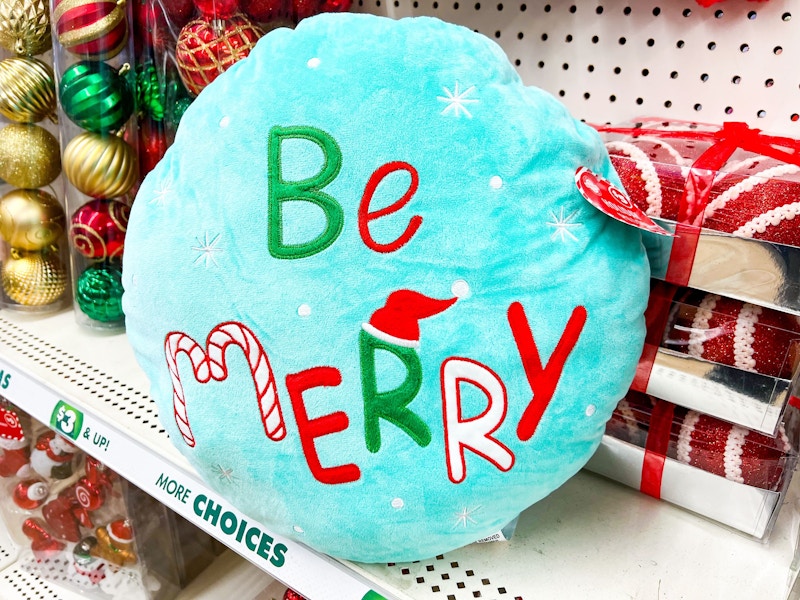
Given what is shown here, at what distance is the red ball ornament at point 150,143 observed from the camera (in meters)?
0.90

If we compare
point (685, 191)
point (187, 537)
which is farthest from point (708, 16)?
point (187, 537)

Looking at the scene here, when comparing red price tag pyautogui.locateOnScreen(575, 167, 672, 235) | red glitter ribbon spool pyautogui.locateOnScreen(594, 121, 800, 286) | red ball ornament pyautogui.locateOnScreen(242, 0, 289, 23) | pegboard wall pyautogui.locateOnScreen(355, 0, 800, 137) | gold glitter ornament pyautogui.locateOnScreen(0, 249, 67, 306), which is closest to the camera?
red price tag pyautogui.locateOnScreen(575, 167, 672, 235)

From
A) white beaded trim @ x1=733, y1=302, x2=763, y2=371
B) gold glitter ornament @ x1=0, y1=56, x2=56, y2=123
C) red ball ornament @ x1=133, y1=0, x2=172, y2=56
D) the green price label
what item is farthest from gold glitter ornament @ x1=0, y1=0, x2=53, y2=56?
white beaded trim @ x1=733, y1=302, x2=763, y2=371

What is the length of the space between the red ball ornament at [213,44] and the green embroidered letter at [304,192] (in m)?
0.30

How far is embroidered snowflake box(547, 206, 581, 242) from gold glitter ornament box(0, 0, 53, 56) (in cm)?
83

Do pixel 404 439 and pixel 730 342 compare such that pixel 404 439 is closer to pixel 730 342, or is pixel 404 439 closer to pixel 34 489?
pixel 730 342

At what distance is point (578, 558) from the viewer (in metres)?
0.57

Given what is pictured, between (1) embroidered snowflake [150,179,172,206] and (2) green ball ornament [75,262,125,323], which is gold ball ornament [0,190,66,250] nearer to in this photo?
(2) green ball ornament [75,262,125,323]

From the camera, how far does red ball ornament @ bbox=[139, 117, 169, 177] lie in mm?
902

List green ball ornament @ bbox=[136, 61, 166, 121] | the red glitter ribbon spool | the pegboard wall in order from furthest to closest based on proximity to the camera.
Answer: green ball ornament @ bbox=[136, 61, 166, 121], the pegboard wall, the red glitter ribbon spool

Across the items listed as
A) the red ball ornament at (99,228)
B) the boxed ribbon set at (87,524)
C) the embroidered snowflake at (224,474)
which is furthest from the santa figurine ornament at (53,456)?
the embroidered snowflake at (224,474)

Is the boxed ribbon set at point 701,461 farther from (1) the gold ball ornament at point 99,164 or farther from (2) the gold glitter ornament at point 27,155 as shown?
(2) the gold glitter ornament at point 27,155

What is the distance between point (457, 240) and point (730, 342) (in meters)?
0.27

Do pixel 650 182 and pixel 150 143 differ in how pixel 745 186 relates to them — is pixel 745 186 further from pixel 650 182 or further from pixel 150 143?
pixel 150 143
